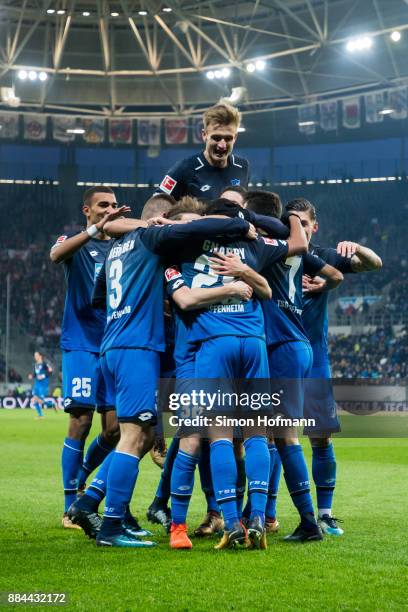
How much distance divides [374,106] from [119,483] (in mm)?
31321

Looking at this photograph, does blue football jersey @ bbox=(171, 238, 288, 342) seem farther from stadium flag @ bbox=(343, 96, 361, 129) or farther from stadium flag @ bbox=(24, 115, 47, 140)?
stadium flag @ bbox=(24, 115, 47, 140)

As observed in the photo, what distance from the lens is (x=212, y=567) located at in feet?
15.4

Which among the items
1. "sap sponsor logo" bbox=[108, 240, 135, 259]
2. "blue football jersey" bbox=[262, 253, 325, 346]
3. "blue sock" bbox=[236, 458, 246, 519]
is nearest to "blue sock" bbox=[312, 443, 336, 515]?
"blue sock" bbox=[236, 458, 246, 519]

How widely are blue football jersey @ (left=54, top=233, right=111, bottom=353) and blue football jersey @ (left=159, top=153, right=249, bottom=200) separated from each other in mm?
870

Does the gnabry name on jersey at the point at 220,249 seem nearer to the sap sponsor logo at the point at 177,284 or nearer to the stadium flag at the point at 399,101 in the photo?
the sap sponsor logo at the point at 177,284

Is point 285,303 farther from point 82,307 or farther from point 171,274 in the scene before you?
point 82,307

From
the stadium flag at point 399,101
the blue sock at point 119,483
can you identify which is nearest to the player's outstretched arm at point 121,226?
the blue sock at point 119,483

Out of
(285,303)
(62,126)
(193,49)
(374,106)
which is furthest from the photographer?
(62,126)

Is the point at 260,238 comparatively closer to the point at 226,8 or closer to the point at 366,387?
the point at 226,8

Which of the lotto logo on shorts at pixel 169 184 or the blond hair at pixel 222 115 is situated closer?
the blond hair at pixel 222 115

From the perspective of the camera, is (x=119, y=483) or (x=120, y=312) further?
(x=120, y=312)

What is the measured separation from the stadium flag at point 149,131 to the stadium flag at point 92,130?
1693 mm

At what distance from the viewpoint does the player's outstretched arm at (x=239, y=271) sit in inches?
217

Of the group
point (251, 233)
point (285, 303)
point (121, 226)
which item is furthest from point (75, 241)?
point (285, 303)
